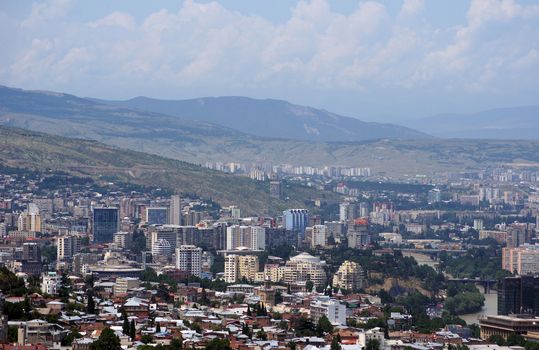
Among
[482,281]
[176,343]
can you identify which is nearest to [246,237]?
[482,281]

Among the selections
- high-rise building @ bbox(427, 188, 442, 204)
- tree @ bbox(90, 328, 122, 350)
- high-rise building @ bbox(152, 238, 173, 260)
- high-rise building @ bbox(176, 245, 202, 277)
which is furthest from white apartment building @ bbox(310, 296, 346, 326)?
high-rise building @ bbox(427, 188, 442, 204)

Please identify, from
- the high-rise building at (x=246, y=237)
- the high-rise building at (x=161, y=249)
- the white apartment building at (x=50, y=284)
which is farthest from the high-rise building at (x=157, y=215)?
the white apartment building at (x=50, y=284)

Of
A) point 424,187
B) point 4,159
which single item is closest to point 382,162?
point 424,187

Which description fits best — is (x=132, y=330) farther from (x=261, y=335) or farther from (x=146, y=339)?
(x=261, y=335)

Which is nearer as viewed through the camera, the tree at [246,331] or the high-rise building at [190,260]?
the tree at [246,331]

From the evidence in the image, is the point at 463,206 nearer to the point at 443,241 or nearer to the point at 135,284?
the point at 443,241

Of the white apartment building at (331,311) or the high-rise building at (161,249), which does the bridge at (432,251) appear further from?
the white apartment building at (331,311)

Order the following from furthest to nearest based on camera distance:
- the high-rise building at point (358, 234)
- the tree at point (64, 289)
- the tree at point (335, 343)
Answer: the high-rise building at point (358, 234) → the tree at point (64, 289) → the tree at point (335, 343)
